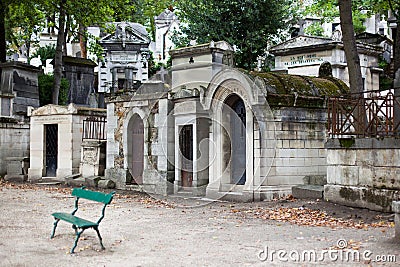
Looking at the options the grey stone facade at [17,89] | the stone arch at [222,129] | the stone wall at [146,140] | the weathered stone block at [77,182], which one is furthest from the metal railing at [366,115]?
the grey stone facade at [17,89]

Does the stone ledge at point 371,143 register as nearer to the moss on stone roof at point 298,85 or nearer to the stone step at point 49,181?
the moss on stone roof at point 298,85

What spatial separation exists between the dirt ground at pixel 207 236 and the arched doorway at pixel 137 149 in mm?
3728

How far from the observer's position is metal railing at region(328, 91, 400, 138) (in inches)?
409

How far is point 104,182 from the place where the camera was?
17.7m

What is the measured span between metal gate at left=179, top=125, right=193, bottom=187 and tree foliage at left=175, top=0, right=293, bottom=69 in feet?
35.0

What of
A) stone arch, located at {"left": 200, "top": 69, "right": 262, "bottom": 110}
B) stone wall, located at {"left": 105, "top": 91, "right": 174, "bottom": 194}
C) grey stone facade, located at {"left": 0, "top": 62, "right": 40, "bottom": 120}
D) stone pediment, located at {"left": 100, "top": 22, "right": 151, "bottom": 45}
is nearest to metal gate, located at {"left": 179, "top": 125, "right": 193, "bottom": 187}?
stone wall, located at {"left": 105, "top": 91, "right": 174, "bottom": 194}

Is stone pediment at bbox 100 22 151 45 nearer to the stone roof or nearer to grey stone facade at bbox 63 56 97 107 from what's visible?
grey stone facade at bbox 63 56 97 107

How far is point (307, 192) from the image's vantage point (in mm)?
12711

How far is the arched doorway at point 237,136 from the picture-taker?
46.6ft

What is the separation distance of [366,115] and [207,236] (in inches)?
186

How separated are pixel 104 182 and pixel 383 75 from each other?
14.2 meters

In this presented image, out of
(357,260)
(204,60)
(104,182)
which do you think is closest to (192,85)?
(204,60)

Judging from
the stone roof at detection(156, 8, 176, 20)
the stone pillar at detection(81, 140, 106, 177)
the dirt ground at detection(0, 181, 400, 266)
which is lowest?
the dirt ground at detection(0, 181, 400, 266)

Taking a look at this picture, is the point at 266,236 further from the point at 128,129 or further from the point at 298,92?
the point at 128,129
